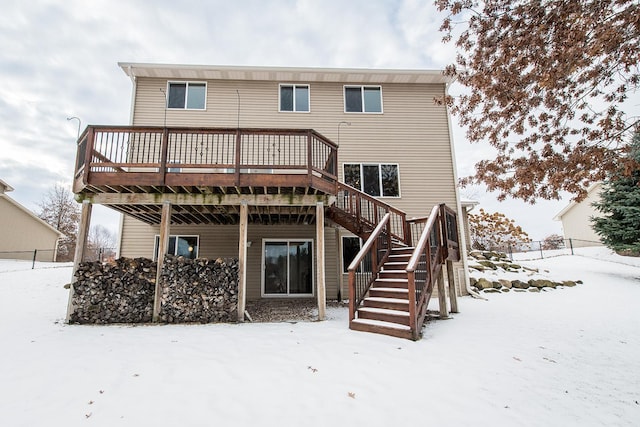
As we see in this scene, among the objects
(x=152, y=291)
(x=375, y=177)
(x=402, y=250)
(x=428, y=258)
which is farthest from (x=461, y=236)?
(x=152, y=291)

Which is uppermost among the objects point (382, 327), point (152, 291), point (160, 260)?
point (160, 260)

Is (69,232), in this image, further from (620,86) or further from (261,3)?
(620,86)

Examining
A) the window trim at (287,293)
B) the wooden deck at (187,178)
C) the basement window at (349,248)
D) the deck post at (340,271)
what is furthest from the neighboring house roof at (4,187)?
the basement window at (349,248)

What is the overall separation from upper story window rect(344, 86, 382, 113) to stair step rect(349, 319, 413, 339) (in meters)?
7.95

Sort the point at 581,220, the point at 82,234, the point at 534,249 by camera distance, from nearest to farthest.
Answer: the point at 82,234 → the point at 534,249 → the point at 581,220

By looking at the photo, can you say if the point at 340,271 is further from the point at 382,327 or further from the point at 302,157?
the point at 382,327

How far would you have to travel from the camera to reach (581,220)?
67.5ft

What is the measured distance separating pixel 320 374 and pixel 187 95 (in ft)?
34.5

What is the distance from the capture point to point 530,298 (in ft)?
30.6

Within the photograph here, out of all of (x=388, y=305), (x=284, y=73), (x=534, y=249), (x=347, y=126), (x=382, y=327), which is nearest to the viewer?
(x=382, y=327)

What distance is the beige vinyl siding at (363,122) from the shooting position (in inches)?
419

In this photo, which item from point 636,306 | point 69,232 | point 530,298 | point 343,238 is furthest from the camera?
point 69,232

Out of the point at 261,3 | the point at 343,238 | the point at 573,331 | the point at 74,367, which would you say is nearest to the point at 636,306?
the point at 573,331

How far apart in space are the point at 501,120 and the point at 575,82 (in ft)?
3.73
